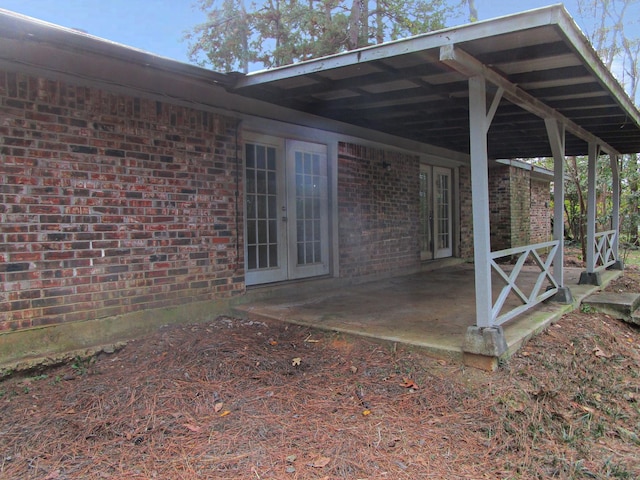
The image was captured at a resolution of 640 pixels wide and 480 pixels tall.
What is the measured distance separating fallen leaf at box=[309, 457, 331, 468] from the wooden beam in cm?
269

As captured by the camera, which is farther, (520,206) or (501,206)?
(520,206)

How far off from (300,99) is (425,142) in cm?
365

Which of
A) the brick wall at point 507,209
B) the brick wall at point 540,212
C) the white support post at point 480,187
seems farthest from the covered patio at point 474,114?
the brick wall at point 540,212

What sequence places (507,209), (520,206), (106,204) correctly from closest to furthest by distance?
1. (106,204)
2. (507,209)
3. (520,206)

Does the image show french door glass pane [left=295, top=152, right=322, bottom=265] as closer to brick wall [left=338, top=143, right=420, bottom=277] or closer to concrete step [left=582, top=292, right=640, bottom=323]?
brick wall [left=338, top=143, right=420, bottom=277]

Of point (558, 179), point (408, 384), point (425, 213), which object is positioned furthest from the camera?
point (425, 213)

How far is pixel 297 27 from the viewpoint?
1680cm

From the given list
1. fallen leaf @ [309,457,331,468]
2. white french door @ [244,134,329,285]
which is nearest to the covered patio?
white french door @ [244,134,329,285]

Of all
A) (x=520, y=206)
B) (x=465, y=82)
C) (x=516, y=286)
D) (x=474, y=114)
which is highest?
(x=465, y=82)

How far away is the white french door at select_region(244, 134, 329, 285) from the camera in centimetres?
559

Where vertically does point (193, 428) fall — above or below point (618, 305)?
below

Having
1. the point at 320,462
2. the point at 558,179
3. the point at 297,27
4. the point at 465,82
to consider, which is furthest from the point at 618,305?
the point at 297,27

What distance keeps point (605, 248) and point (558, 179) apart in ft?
12.7

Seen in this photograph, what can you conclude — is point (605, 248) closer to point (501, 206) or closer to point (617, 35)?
point (501, 206)
